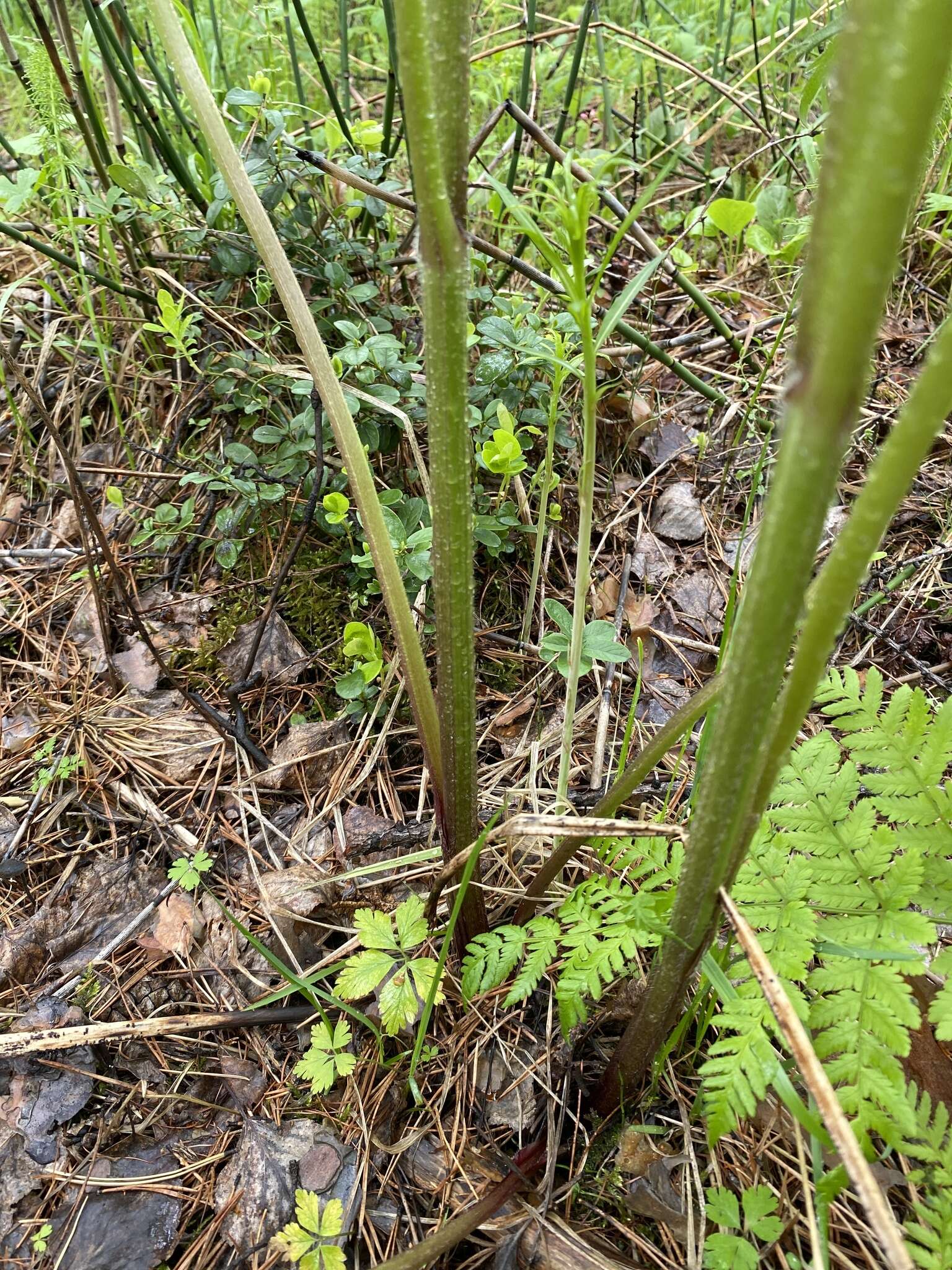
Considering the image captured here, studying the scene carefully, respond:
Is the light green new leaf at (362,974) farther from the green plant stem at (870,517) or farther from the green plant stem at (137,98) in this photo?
the green plant stem at (137,98)

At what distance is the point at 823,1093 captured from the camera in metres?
0.78

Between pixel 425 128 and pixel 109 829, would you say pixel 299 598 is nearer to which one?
pixel 109 829

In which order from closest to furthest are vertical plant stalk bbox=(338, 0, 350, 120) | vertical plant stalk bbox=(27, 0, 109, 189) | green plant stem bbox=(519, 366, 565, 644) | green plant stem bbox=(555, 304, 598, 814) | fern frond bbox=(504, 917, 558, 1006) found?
green plant stem bbox=(555, 304, 598, 814), fern frond bbox=(504, 917, 558, 1006), green plant stem bbox=(519, 366, 565, 644), vertical plant stalk bbox=(27, 0, 109, 189), vertical plant stalk bbox=(338, 0, 350, 120)

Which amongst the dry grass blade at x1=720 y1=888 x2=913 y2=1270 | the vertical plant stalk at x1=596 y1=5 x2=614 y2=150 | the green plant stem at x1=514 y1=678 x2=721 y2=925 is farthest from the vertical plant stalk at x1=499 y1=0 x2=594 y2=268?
the dry grass blade at x1=720 y1=888 x2=913 y2=1270

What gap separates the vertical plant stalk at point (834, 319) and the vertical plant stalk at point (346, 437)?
1.93 feet

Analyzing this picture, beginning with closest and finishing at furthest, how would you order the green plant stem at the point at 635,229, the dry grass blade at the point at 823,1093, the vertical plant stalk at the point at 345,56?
the dry grass blade at the point at 823,1093 → the green plant stem at the point at 635,229 → the vertical plant stalk at the point at 345,56

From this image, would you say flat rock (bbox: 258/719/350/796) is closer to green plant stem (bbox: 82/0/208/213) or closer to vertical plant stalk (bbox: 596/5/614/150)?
green plant stem (bbox: 82/0/208/213)

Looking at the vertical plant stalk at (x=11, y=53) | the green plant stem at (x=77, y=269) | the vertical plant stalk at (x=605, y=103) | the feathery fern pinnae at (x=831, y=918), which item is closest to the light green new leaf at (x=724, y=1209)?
the feathery fern pinnae at (x=831, y=918)

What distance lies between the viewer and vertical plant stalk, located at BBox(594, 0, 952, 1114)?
469 mm

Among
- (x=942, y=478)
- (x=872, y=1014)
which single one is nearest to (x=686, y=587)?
(x=942, y=478)

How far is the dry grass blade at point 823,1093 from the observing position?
0.71 m

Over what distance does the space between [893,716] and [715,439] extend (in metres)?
1.21

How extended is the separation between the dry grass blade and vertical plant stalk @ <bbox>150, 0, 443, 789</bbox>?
0.56 m

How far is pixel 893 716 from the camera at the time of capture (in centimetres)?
123
